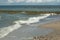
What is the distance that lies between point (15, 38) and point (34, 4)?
65.8 meters

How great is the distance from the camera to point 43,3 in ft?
242

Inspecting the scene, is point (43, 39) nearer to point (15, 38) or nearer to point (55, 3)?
point (15, 38)

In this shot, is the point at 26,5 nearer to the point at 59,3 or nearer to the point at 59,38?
the point at 59,3

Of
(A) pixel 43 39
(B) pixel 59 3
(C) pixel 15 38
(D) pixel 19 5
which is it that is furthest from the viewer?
(D) pixel 19 5

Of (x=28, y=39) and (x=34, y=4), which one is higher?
(x=34, y=4)

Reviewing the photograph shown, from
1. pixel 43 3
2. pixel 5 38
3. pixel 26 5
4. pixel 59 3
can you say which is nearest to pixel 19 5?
pixel 26 5

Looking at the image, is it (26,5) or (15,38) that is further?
(26,5)

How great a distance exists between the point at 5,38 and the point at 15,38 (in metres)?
0.54

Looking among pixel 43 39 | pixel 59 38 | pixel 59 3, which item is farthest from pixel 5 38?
pixel 59 3

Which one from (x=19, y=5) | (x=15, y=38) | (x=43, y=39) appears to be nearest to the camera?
(x=43, y=39)

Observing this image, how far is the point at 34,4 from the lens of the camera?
76.0m

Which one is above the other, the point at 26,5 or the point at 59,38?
the point at 26,5

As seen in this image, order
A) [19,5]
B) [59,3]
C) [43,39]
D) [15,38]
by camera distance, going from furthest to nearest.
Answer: [19,5], [59,3], [15,38], [43,39]

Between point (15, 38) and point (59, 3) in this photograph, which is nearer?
point (15, 38)
